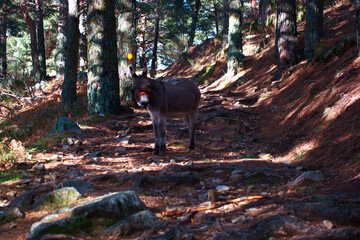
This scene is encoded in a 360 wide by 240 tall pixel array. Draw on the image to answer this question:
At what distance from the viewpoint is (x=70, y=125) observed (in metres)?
10.1

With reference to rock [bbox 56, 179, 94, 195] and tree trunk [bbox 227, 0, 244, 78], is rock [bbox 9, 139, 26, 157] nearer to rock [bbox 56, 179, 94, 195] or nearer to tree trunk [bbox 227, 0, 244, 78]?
rock [bbox 56, 179, 94, 195]

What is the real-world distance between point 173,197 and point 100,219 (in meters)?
1.46

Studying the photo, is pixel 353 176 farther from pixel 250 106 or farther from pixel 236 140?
pixel 250 106

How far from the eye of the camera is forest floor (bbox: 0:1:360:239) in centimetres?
355

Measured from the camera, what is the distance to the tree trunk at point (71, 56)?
15422mm

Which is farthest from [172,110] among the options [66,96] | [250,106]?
[66,96]

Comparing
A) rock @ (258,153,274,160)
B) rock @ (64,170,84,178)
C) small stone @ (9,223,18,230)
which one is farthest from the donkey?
small stone @ (9,223,18,230)

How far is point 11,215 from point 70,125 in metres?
6.52

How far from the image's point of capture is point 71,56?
1546 cm

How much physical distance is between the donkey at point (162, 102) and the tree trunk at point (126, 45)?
573cm

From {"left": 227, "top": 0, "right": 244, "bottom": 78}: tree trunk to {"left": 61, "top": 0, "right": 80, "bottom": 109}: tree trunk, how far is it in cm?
1031

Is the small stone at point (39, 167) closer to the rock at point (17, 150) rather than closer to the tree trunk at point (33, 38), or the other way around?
the rock at point (17, 150)

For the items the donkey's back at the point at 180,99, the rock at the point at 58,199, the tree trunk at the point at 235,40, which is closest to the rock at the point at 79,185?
the rock at the point at 58,199

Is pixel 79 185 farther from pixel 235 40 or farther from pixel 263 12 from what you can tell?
pixel 263 12
